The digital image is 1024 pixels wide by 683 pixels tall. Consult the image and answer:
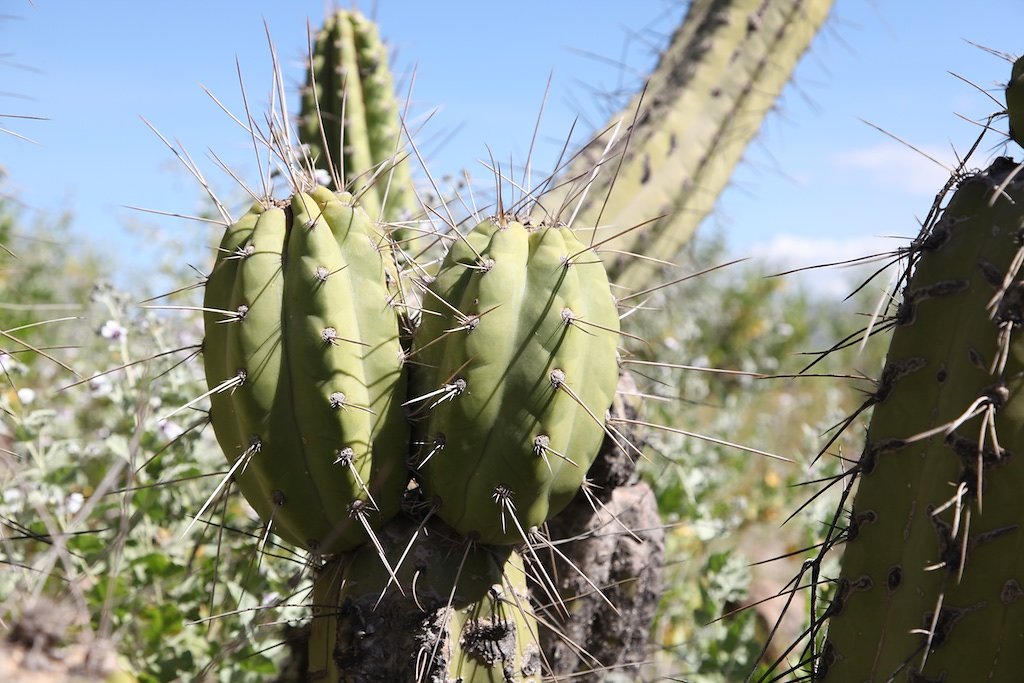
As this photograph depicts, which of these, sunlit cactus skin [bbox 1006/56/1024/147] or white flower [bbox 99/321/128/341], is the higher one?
sunlit cactus skin [bbox 1006/56/1024/147]

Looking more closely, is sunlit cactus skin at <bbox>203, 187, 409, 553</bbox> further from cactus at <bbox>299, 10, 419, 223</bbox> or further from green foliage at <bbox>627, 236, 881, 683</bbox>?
cactus at <bbox>299, 10, 419, 223</bbox>

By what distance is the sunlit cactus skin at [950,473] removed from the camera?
1.46m

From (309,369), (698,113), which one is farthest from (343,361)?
(698,113)

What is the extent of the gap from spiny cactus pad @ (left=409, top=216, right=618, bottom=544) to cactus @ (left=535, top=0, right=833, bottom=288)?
1747mm

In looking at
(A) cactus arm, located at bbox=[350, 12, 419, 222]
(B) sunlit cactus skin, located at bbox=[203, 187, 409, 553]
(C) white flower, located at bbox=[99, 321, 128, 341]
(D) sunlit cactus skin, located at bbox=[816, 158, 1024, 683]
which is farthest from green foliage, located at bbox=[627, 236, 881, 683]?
(C) white flower, located at bbox=[99, 321, 128, 341]

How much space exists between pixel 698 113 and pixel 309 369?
2444mm

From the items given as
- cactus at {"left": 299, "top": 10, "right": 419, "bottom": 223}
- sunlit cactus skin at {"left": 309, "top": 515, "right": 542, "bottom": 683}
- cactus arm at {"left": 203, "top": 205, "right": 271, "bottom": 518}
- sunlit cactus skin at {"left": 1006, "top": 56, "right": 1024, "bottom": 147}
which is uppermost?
cactus at {"left": 299, "top": 10, "right": 419, "bottom": 223}

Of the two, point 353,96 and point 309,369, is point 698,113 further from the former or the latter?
point 309,369

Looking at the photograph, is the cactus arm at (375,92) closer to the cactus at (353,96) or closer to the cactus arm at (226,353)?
the cactus at (353,96)

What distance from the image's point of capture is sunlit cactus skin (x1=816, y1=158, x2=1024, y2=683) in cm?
146

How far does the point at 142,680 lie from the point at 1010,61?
2334mm

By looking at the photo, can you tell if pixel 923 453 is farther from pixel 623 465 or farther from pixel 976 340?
pixel 623 465

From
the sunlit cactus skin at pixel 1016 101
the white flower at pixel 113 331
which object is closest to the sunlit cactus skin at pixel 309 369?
the sunlit cactus skin at pixel 1016 101

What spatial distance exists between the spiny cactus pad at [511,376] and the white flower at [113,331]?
5.00 ft
